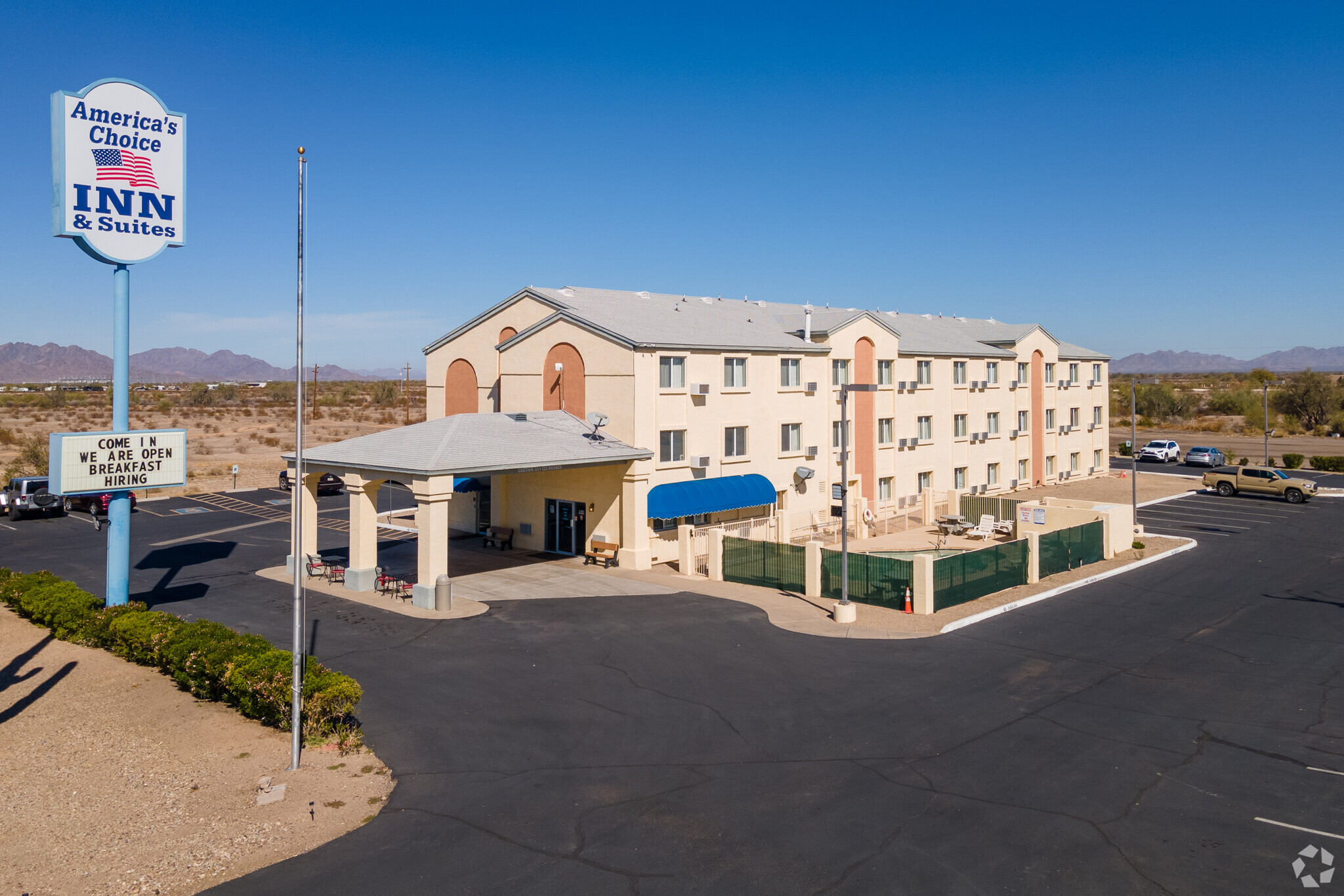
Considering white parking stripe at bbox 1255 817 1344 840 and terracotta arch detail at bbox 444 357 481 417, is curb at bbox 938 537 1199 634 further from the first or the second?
terracotta arch detail at bbox 444 357 481 417

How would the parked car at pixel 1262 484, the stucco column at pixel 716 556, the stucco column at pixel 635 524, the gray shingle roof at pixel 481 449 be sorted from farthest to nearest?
1. the parked car at pixel 1262 484
2. the stucco column at pixel 635 524
3. the stucco column at pixel 716 556
4. the gray shingle roof at pixel 481 449

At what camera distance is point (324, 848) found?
11320 millimetres

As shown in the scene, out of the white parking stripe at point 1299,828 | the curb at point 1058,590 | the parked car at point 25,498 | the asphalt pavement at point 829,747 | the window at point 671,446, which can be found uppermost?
the window at point 671,446

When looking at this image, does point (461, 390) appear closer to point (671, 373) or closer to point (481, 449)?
point (671, 373)

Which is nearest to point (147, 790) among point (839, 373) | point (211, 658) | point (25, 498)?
point (211, 658)

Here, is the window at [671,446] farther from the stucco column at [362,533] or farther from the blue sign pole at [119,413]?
the blue sign pole at [119,413]

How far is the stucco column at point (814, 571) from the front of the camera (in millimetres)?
27016

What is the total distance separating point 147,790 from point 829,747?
10.2m

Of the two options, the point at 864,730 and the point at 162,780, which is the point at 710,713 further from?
the point at 162,780

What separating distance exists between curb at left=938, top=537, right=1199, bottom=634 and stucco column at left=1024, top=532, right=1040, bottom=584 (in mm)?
935

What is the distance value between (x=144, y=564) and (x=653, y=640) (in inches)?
808

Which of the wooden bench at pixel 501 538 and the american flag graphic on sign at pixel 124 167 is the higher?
the american flag graphic on sign at pixel 124 167

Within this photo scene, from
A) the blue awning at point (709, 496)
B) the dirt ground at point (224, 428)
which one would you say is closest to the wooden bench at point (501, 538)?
the blue awning at point (709, 496)

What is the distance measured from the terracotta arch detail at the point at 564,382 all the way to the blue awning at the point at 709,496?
4.78m
